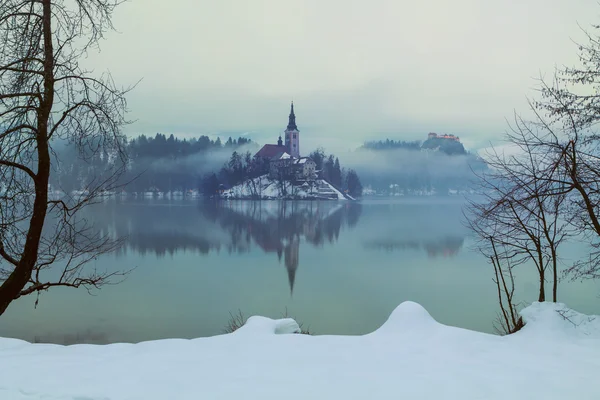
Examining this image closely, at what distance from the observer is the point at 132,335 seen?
2259 cm

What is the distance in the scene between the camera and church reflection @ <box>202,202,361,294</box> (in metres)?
55.6

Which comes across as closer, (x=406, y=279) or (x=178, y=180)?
(x=406, y=279)

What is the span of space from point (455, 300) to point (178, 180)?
13127 centimetres

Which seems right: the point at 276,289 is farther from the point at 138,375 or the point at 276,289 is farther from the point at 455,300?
the point at 138,375

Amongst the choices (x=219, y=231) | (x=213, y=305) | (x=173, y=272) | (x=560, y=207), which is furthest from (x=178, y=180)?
(x=560, y=207)

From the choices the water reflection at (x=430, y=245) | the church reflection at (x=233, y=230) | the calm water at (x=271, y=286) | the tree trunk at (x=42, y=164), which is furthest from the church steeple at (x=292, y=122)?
the tree trunk at (x=42, y=164)

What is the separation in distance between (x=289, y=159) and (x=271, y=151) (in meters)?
18.6

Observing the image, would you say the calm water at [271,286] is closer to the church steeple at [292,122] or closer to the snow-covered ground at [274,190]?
the snow-covered ground at [274,190]

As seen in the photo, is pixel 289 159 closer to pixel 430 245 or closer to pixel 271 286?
pixel 430 245

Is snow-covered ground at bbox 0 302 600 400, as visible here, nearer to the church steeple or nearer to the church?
the church

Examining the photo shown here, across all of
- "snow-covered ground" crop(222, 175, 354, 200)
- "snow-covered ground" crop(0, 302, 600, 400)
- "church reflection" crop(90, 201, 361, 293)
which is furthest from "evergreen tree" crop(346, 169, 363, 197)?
"snow-covered ground" crop(0, 302, 600, 400)

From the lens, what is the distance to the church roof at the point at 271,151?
142 meters

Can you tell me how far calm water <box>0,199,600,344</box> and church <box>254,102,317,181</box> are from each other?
5699 cm

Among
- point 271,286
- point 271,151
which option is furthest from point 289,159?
point 271,286
